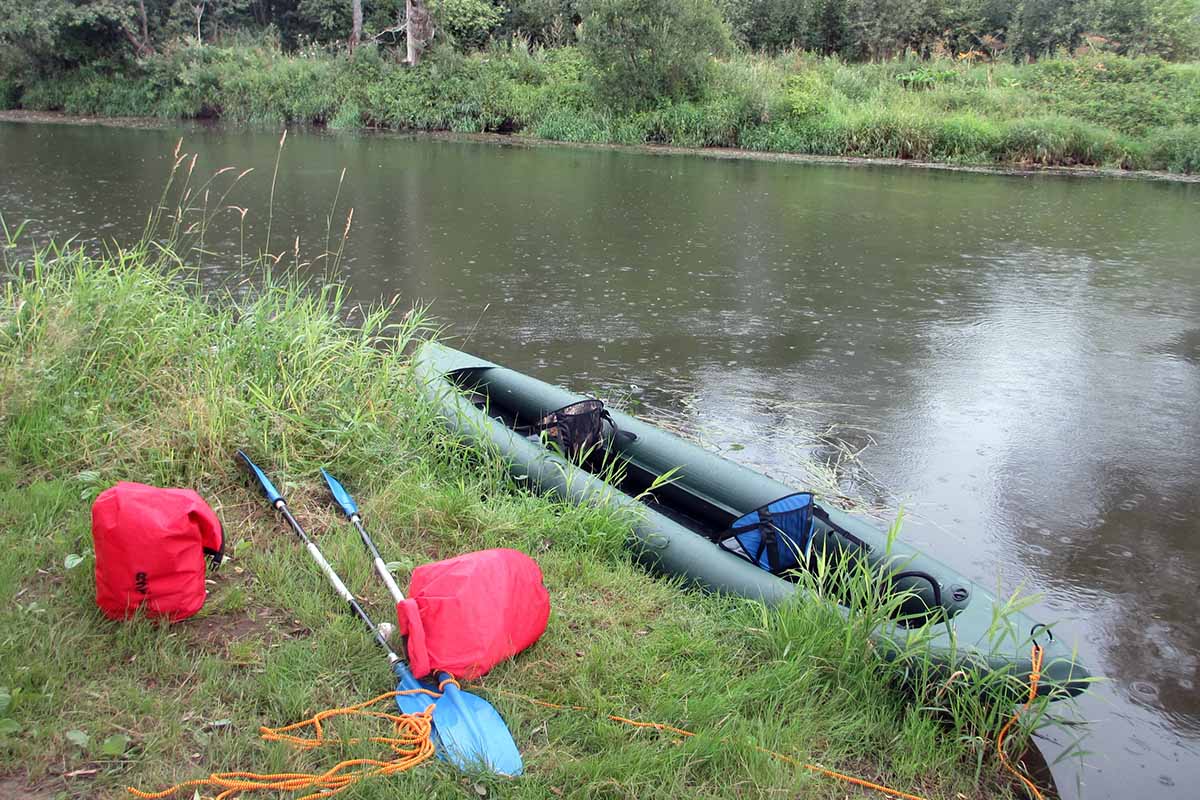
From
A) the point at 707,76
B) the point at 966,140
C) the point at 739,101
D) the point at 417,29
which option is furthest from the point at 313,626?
the point at 417,29

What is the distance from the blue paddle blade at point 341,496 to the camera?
2902 mm

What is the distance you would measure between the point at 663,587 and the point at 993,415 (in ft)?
9.73

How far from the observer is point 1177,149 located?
13.4m

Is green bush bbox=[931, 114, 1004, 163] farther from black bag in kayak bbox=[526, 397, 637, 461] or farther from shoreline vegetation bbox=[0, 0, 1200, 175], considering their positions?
black bag in kayak bbox=[526, 397, 637, 461]

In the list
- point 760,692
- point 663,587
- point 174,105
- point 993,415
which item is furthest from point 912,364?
point 174,105

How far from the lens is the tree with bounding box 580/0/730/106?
620 inches

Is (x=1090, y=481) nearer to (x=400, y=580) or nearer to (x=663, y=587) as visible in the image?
(x=663, y=587)

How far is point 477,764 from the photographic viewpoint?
195cm

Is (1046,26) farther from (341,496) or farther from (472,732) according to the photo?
(472,732)

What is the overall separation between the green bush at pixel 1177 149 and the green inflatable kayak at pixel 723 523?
13.1 metres

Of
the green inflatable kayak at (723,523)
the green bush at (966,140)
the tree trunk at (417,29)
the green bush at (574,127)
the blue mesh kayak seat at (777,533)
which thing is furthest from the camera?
the tree trunk at (417,29)

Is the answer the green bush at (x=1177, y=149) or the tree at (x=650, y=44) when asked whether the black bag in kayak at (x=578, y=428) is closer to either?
the green bush at (x=1177, y=149)

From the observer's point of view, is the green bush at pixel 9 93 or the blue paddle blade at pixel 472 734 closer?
the blue paddle blade at pixel 472 734

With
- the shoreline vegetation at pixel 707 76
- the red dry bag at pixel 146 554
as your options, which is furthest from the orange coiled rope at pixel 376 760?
the shoreline vegetation at pixel 707 76
